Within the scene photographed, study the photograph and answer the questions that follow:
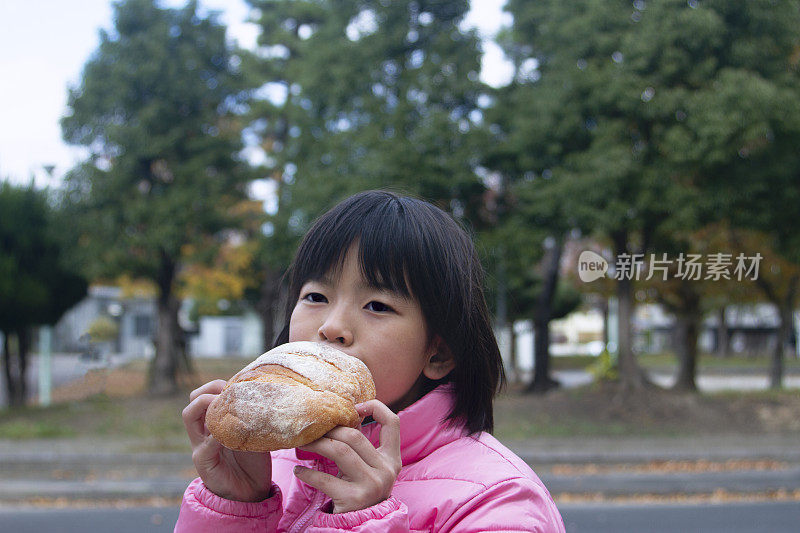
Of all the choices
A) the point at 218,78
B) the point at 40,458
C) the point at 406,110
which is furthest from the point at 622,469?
A: the point at 218,78

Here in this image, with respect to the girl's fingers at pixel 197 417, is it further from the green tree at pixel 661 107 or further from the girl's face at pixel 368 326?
the green tree at pixel 661 107

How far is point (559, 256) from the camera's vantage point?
18109 millimetres

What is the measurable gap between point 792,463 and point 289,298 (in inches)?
423

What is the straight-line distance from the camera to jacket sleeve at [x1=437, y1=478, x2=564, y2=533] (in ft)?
4.42

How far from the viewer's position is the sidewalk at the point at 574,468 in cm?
883

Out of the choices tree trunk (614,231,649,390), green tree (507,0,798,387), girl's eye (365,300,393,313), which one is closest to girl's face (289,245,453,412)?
girl's eye (365,300,393,313)

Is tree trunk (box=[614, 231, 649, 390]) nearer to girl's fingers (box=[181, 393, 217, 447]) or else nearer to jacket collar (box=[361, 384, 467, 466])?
jacket collar (box=[361, 384, 467, 466])

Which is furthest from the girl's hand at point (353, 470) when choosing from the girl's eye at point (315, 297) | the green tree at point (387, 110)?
the green tree at point (387, 110)

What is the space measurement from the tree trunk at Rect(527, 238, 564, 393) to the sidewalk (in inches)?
243

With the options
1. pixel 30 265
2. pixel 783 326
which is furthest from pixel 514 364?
pixel 30 265

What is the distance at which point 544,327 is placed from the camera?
18.5 m

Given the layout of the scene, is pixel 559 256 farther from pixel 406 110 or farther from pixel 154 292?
pixel 154 292

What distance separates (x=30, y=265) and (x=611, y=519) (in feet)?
40.3

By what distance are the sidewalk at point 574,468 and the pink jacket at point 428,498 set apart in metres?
7.61
